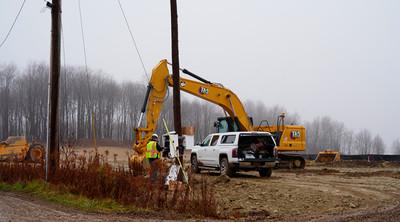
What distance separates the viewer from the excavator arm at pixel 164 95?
73.1 ft

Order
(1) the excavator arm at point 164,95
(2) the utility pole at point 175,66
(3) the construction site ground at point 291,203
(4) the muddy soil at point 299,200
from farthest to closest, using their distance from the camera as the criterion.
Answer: (1) the excavator arm at point 164,95, (2) the utility pole at point 175,66, (4) the muddy soil at point 299,200, (3) the construction site ground at point 291,203

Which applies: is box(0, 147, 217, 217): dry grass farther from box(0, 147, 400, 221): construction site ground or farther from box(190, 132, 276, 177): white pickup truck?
box(190, 132, 276, 177): white pickup truck

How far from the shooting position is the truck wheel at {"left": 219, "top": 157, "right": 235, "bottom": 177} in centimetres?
2054

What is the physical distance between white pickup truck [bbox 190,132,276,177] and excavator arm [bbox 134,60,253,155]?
316 cm

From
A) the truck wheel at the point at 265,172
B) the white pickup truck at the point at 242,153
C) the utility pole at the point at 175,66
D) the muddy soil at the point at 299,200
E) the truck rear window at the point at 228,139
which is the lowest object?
the muddy soil at the point at 299,200

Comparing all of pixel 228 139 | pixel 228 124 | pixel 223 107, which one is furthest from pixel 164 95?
pixel 228 124

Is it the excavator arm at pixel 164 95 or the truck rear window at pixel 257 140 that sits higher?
the excavator arm at pixel 164 95

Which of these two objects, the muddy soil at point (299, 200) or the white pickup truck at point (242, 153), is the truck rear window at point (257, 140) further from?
the muddy soil at point (299, 200)

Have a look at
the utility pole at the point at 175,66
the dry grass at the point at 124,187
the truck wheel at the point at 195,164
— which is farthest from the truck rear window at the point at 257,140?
the dry grass at the point at 124,187

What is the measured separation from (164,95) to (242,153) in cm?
569

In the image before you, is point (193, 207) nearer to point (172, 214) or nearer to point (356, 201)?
point (172, 214)

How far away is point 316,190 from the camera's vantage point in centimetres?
1531

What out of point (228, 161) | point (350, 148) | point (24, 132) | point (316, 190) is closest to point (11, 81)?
point (24, 132)

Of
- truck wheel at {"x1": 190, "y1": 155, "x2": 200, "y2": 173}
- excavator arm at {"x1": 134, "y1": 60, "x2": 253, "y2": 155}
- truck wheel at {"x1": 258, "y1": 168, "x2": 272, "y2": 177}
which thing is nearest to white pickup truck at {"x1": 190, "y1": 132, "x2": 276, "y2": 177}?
truck wheel at {"x1": 258, "y1": 168, "x2": 272, "y2": 177}
